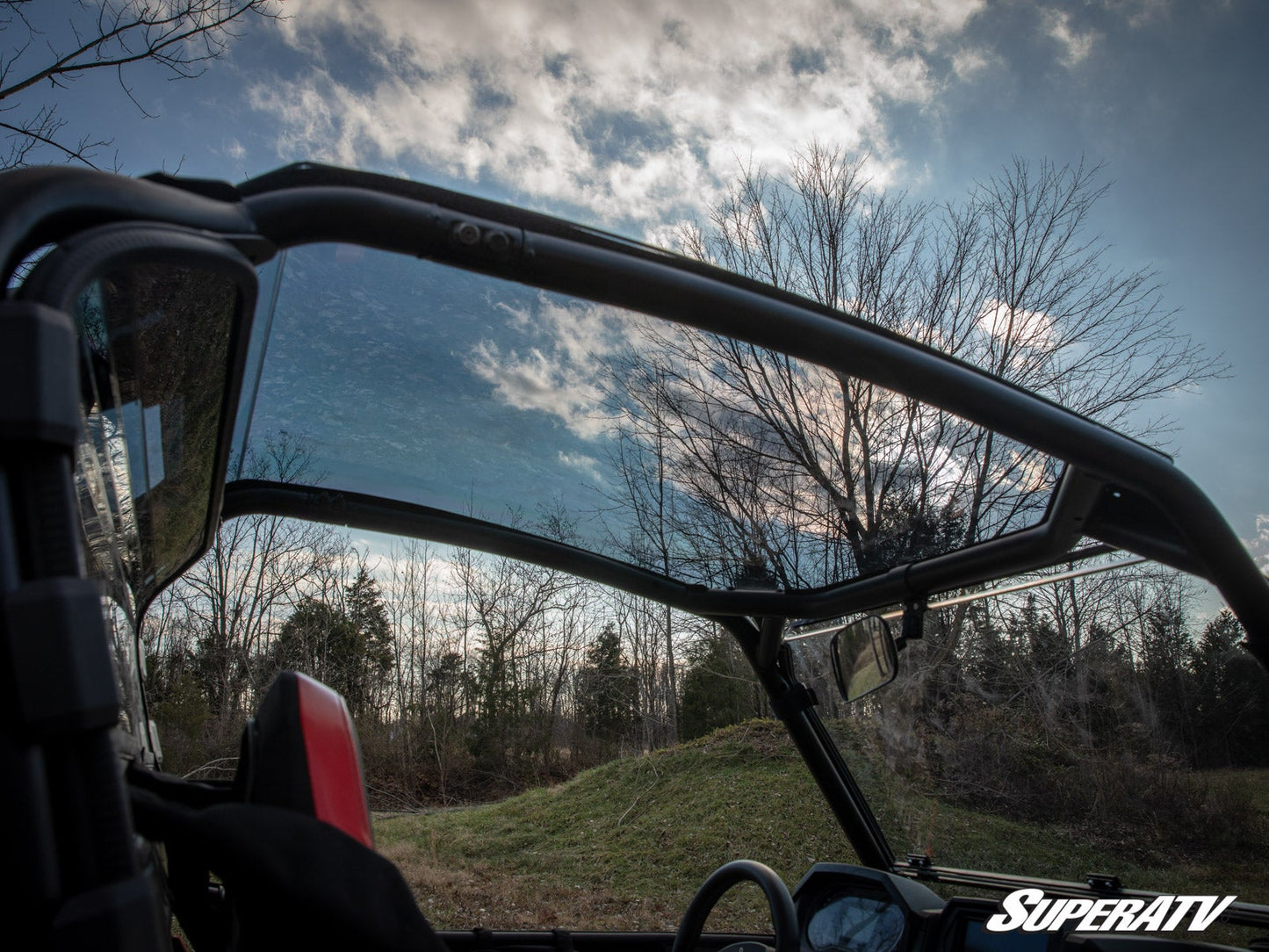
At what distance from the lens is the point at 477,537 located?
6.39 feet

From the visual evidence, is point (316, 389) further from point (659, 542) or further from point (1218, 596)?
point (1218, 596)

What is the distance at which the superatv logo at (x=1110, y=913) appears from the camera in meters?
1.61

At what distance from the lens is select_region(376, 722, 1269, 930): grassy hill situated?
27.6ft

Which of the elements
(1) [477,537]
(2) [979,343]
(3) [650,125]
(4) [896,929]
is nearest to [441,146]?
(3) [650,125]

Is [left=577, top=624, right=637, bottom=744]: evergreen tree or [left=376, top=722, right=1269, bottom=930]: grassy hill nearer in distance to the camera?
[left=376, top=722, right=1269, bottom=930]: grassy hill

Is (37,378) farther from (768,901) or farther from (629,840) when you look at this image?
(629,840)

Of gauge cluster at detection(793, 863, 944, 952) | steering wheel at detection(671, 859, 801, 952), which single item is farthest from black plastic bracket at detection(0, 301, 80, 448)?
gauge cluster at detection(793, 863, 944, 952)

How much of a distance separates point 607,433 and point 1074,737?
4000mm

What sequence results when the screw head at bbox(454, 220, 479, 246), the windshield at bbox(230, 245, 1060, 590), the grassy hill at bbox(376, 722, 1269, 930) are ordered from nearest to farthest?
1. the screw head at bbox(454, 220, 479, 246)
2. the windshield at bbox(230, 245, 1060, 590)
3. the grassy hill at bbox(376, 722, 1269, 930)

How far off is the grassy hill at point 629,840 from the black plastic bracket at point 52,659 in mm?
6978

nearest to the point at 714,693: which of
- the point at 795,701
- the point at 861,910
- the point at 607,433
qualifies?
the point at 795,701

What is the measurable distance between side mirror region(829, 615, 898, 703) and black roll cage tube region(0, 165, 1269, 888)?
346 millimetres

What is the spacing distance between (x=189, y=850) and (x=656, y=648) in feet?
38.6

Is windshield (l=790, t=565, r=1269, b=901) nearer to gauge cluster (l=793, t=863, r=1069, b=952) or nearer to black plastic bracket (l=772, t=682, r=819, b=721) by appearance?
black plastic bracket (l=772, t=682, r=819, b=721)
